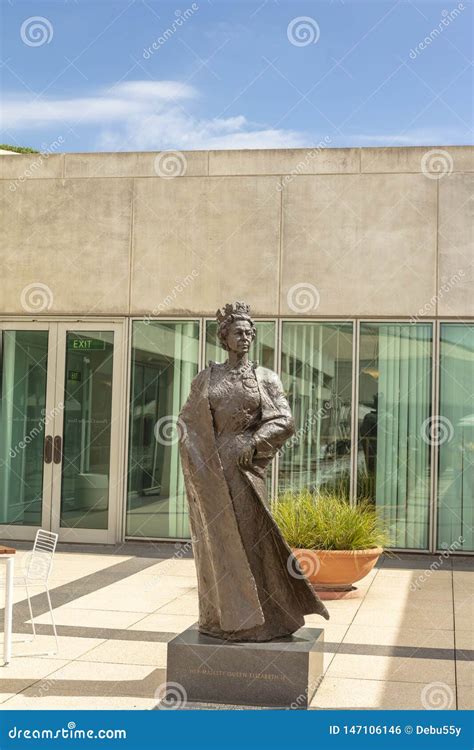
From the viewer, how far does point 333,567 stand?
9117 millimetres

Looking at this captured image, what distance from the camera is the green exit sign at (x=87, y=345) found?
12.8m

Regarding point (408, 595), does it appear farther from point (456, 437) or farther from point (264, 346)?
point (264, 346)

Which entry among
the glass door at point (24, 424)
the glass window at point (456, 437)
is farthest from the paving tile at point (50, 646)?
the glass window at point (456, 437)

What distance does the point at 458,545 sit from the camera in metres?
11.9

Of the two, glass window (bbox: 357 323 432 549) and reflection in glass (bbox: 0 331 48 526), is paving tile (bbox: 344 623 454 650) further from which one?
reflection in glass (bbox: 0 331 48 526)

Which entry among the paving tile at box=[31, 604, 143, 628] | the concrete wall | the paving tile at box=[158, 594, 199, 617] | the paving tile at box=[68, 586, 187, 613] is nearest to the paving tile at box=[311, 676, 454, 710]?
the paving tile at box=[31, 604, 143, 628]

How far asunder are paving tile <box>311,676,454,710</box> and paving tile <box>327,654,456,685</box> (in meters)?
0.12

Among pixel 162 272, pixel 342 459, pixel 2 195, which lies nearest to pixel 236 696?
pixel 342 459

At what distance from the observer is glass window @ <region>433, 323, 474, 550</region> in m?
11.9

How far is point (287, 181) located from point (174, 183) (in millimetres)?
1472

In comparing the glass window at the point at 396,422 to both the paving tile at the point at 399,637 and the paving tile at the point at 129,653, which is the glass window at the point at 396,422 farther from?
the paving tile at the point at 129,653

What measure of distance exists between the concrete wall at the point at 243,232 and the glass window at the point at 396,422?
39cm

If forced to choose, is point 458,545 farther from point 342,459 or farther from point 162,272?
point 162,272

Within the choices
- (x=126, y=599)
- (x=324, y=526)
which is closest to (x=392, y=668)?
(x=324, y=526)
